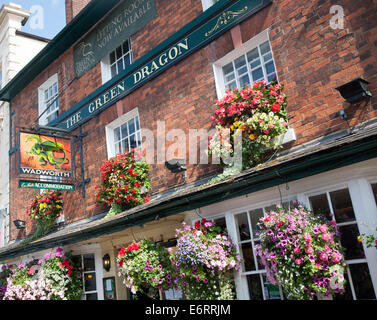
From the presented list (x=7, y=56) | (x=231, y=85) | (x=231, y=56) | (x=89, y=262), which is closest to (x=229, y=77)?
(x=231, y=85)

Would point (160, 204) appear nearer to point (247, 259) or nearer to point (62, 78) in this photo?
point (247, 259)

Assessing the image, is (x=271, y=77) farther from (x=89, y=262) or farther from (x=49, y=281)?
(x=49, y=281)

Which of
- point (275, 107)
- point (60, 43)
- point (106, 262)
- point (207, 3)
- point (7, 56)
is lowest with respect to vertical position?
point (106, 262)

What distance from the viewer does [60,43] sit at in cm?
1103

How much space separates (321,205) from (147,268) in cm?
302

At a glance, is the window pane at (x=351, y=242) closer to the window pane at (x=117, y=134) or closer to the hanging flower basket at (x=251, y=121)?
the hanging flower basket at (x=251, y=121)

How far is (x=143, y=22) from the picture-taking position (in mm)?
8781

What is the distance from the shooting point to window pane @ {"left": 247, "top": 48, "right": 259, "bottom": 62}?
670 cm

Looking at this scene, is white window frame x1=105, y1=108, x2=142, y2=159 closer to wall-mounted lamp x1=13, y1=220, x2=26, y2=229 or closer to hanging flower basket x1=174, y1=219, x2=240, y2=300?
hanging flower basket x1=174, y1=219, x2=240, y2=300

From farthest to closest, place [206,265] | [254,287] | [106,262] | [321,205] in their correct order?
[106,262] → [254,287] → [206,265] → [321,205]

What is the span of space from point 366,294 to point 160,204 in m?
3.22

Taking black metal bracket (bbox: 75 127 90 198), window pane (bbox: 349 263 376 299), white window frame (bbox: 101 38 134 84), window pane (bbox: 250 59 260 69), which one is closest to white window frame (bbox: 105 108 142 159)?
black metal bracket (bbox: 75 127 90 198)

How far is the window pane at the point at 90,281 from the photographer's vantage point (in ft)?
29.6

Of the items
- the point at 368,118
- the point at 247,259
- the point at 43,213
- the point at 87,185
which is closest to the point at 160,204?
the point at 247,259
